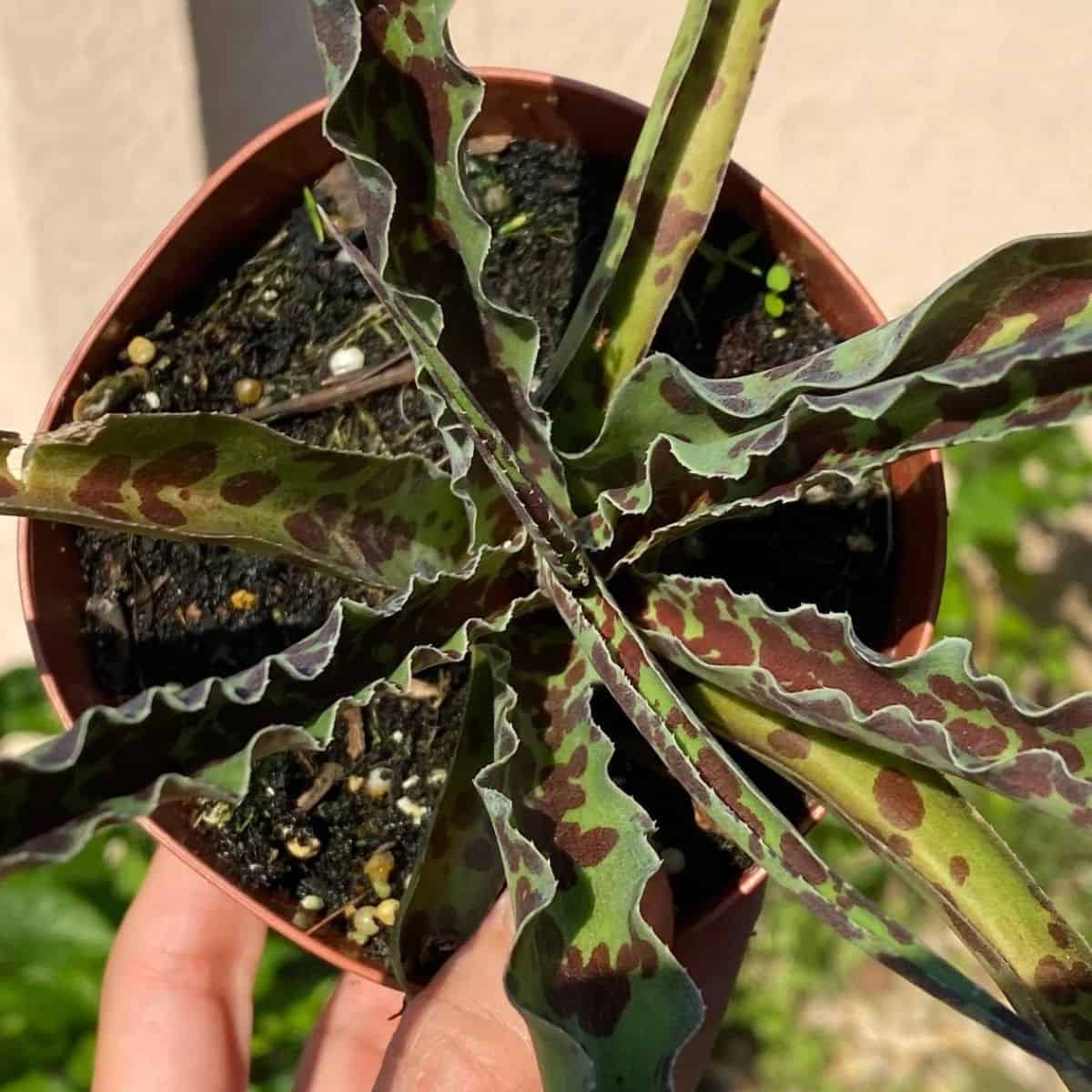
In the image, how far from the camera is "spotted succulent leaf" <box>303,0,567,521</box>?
0.54m

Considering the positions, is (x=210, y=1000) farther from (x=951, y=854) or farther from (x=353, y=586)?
(x=951, y=854)

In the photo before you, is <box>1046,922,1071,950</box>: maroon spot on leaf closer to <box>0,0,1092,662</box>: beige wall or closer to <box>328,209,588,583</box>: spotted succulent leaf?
<box>328,209,588,583</box>: spotted succulent leaf

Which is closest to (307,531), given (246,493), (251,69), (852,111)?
(246,493)

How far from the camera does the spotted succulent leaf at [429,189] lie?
54 centimetres

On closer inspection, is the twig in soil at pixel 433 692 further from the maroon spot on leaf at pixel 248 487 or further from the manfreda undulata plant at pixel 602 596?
the maroon spot on leaf at pixel 248 487

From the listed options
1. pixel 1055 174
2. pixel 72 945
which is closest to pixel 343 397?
pixel 72 945

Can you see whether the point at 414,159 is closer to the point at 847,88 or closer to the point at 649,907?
the point at 649,907

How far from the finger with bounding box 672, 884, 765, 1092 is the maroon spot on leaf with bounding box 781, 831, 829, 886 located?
1.44 feet

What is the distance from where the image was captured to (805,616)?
0.59 meters

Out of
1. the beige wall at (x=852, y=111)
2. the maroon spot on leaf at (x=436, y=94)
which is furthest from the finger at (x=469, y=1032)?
the beige wall at (x=852, y=111)

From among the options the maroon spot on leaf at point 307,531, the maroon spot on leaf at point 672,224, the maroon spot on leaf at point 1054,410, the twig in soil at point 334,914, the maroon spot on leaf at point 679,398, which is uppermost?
the maroon spot on leaf at point 672,224

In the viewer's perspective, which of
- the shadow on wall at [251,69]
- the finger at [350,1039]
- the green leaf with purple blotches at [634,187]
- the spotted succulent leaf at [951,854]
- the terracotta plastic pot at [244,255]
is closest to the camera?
the spotted succulent leaf at [951,854]

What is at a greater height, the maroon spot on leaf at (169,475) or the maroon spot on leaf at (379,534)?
the maroon spot on leaf at (169,475)

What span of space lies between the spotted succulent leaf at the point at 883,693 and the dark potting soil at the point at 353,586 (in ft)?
0.56
